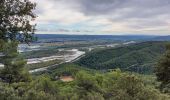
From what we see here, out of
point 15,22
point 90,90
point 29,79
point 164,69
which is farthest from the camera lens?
point 90,90

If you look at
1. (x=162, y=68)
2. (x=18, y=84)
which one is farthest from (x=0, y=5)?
(x=18, y=84)

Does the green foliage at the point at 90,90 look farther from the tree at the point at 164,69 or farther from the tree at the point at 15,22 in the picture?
the tree at the point at 15,22

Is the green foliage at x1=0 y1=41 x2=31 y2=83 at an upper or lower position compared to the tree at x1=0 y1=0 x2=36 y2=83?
lower

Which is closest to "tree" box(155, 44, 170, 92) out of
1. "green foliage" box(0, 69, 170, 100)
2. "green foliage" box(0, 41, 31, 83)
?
"green foliage" box(0, 69, 170, 100)

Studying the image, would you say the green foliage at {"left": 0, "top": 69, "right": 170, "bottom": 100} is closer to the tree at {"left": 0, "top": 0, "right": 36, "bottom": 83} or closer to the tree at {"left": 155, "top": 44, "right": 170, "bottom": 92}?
the tree at {"left": 155, "top": 44, "right": 170, "bottom": 92}

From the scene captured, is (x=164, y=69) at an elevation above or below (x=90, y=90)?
above

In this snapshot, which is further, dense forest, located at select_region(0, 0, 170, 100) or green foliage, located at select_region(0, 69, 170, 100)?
green foliage, located at select_region(0, 69, 170, 100)

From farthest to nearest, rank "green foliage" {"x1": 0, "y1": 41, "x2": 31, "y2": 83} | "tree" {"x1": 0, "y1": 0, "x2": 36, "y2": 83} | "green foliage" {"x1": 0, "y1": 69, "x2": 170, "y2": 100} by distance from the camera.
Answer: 1. "green foliage" {"x1": 0, "y1": 41, "x2": 31, "y2": 83}
2. "green foliage" {"x1": 0, "y1": 69, "x2": 170, "y2": 100}
3. "tree" {"x1": 0, "y1": 0, "x2": 36, "y2": 83}

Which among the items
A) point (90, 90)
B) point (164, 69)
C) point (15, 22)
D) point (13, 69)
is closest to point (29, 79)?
point (13, 69)

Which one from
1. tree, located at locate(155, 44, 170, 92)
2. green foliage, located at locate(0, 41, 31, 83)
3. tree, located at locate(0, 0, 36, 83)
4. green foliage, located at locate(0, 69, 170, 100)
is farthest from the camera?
green foliage, located at locate(0, 41, 31, 83)

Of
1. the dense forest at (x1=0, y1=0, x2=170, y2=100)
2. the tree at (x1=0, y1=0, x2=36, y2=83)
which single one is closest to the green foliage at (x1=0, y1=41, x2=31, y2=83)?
the dense forest at (x1=0, y1=0, x2=170, y2=100)

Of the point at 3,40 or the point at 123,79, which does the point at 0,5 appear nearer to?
the point at 3,40

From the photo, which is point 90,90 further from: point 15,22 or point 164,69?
point 15,22

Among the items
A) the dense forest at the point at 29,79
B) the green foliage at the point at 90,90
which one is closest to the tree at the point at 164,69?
the dense forest at the point at 29,79
